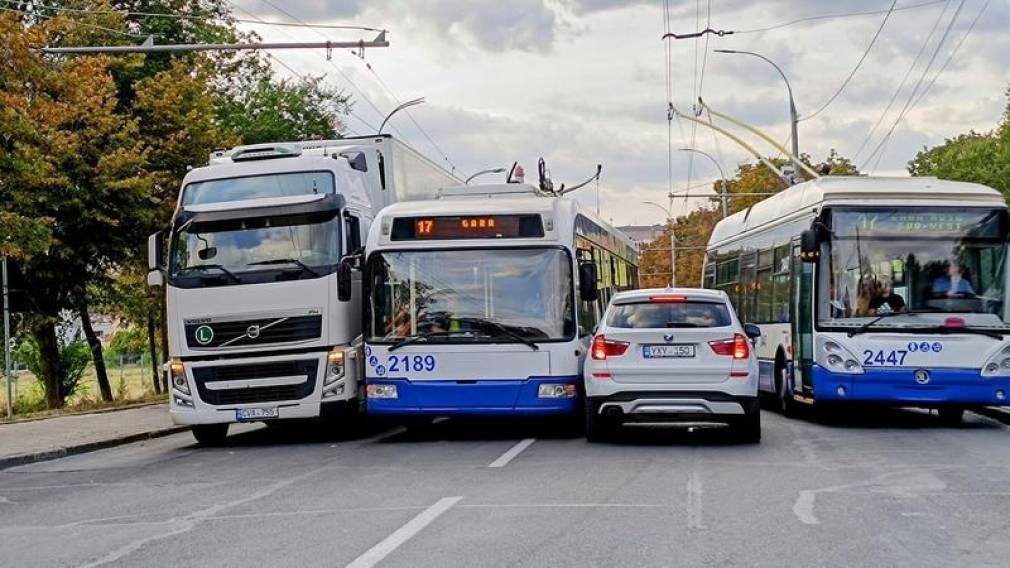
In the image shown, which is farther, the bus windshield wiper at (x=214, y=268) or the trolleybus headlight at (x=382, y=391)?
the bus windshield wiper at (x=214, y=268)

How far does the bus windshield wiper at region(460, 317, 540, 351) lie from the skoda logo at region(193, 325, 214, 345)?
3.11 metres

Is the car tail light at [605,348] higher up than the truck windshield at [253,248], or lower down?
lower down

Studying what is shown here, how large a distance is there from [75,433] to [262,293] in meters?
5.66

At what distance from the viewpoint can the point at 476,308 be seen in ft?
53.6

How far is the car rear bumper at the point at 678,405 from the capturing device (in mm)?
14914

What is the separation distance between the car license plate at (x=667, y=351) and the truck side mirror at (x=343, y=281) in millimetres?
3809

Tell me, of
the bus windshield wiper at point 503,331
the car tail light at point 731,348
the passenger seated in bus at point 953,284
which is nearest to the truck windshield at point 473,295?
the bus windshield wiper at point 503,331

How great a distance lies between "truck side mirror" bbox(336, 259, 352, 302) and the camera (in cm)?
1659

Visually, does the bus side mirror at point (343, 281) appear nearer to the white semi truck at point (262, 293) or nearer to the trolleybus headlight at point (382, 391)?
the white semi truck at point (262, 293)

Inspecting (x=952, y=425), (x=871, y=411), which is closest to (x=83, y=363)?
(x=871, y=411)

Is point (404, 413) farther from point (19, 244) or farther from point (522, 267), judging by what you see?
point (19, 244)

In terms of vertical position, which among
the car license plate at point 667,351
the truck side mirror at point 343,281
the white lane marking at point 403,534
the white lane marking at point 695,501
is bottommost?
the white lane marking at point 695,501

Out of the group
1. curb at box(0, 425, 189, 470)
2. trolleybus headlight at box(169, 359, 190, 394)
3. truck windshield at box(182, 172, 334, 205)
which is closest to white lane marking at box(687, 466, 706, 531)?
truck windshield at box(182, 172, 334, 205)

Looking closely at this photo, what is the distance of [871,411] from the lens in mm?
22531
